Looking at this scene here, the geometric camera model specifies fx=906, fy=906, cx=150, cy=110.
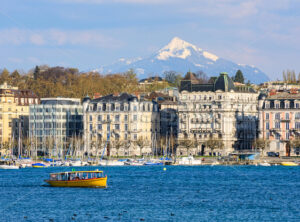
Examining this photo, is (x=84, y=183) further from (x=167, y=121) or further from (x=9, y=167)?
(x=167, y=121)

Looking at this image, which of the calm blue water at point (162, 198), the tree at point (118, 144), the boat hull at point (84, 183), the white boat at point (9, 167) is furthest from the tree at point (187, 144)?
the boat hull at point (84, 183)

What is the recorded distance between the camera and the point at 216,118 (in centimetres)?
16400

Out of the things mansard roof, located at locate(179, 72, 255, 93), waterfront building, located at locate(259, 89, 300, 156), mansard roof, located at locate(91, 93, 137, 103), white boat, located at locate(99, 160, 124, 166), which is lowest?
white boat, located at locate(99, 160, 124, 166)

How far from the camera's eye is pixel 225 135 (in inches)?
A: 6412

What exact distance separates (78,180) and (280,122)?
206 ft

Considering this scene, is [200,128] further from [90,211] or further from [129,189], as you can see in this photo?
[90,211]

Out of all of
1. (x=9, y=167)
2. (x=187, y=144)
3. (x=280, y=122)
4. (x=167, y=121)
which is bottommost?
(x=9, y=167)

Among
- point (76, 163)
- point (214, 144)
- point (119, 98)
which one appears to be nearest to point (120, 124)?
point (119, 98)

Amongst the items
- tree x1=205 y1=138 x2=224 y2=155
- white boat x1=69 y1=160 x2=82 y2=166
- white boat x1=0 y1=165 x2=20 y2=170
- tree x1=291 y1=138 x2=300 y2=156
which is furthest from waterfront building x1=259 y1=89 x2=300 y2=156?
white boat x1=0 y1=165 x2=20 y2=170

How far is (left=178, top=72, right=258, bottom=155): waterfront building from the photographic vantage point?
163 metres

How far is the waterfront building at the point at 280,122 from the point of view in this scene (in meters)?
154

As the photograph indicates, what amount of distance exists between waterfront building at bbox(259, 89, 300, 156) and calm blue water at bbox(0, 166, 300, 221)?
87.4 feet

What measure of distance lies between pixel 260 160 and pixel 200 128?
19336mm

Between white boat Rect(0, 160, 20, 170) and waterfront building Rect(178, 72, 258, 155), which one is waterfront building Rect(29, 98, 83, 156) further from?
waterfront building Rect(178, 72, 258, 155)
